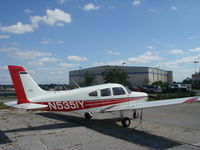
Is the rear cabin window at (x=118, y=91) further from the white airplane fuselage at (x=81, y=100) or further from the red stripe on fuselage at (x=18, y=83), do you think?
the red stripe on fuselage at (x=18, y=83)

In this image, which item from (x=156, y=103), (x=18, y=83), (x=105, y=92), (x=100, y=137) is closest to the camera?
(x=100, y=137)

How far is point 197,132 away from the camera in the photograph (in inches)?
306

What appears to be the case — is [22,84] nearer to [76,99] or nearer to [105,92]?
[76,99]

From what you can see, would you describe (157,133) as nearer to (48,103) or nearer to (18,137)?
(48,103)

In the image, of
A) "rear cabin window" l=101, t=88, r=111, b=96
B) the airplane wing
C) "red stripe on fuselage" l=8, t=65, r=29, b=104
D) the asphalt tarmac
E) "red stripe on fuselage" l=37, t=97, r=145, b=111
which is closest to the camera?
the asphalt tarmac

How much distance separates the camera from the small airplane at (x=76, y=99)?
26.4 ft

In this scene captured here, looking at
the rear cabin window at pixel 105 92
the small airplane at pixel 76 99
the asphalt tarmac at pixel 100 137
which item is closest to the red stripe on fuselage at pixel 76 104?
the small airplane at pixel 76 99

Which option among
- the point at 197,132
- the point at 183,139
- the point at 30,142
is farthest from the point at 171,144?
the point at 30,142

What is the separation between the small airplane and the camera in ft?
26.4

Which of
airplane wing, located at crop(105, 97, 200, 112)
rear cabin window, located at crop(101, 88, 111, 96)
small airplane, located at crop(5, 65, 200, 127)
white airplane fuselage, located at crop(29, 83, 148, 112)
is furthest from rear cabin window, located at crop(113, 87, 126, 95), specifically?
airplane wing, located at crop(105, 97, 200, 112)

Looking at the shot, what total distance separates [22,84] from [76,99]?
2.38 metres

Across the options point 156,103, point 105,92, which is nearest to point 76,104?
point 105,92

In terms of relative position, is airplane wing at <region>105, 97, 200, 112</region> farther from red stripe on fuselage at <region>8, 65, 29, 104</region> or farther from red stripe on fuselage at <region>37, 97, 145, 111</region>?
red stripe on fuselage at <region>8, 65, 29, 104</region>

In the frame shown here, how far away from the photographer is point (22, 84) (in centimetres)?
817
